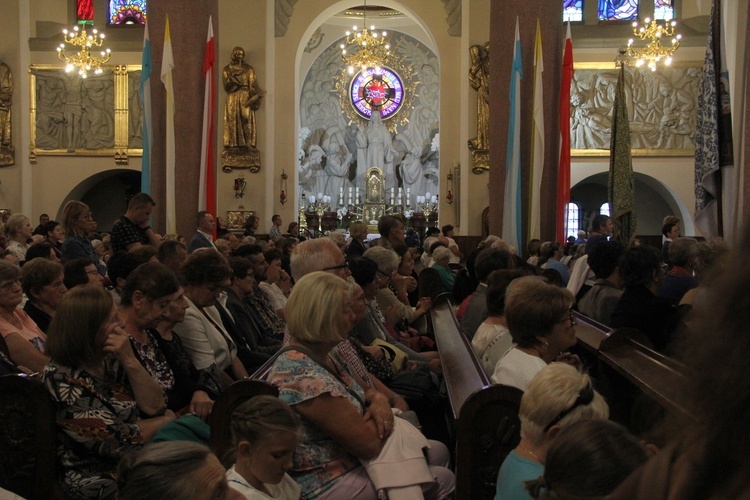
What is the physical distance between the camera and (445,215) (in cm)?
1948

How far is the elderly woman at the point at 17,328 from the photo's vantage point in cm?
395

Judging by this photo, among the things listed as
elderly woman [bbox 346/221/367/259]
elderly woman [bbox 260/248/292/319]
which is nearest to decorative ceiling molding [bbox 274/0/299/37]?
elderly woman [bbox 346/221/367/259]

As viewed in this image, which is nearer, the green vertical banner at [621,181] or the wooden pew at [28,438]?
the wooden pew at [28,438]

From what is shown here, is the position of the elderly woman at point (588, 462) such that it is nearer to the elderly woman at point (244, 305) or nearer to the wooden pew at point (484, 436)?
the wooden pew at point (484, 436)

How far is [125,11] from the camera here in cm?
2039

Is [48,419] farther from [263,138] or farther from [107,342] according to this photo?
[263,138]

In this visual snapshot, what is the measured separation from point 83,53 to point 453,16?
888cm

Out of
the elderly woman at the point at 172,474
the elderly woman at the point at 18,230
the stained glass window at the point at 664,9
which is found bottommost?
the elderly woman at the point at 172,474

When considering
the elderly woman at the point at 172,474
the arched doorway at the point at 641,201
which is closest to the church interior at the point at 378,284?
the elderly woman at the point at 172,474

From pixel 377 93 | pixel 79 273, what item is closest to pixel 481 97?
pixel 377 93

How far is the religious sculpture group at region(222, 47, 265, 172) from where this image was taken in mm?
17531

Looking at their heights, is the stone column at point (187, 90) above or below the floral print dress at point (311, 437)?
above

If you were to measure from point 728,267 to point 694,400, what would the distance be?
119mm

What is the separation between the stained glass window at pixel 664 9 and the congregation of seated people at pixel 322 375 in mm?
16039
